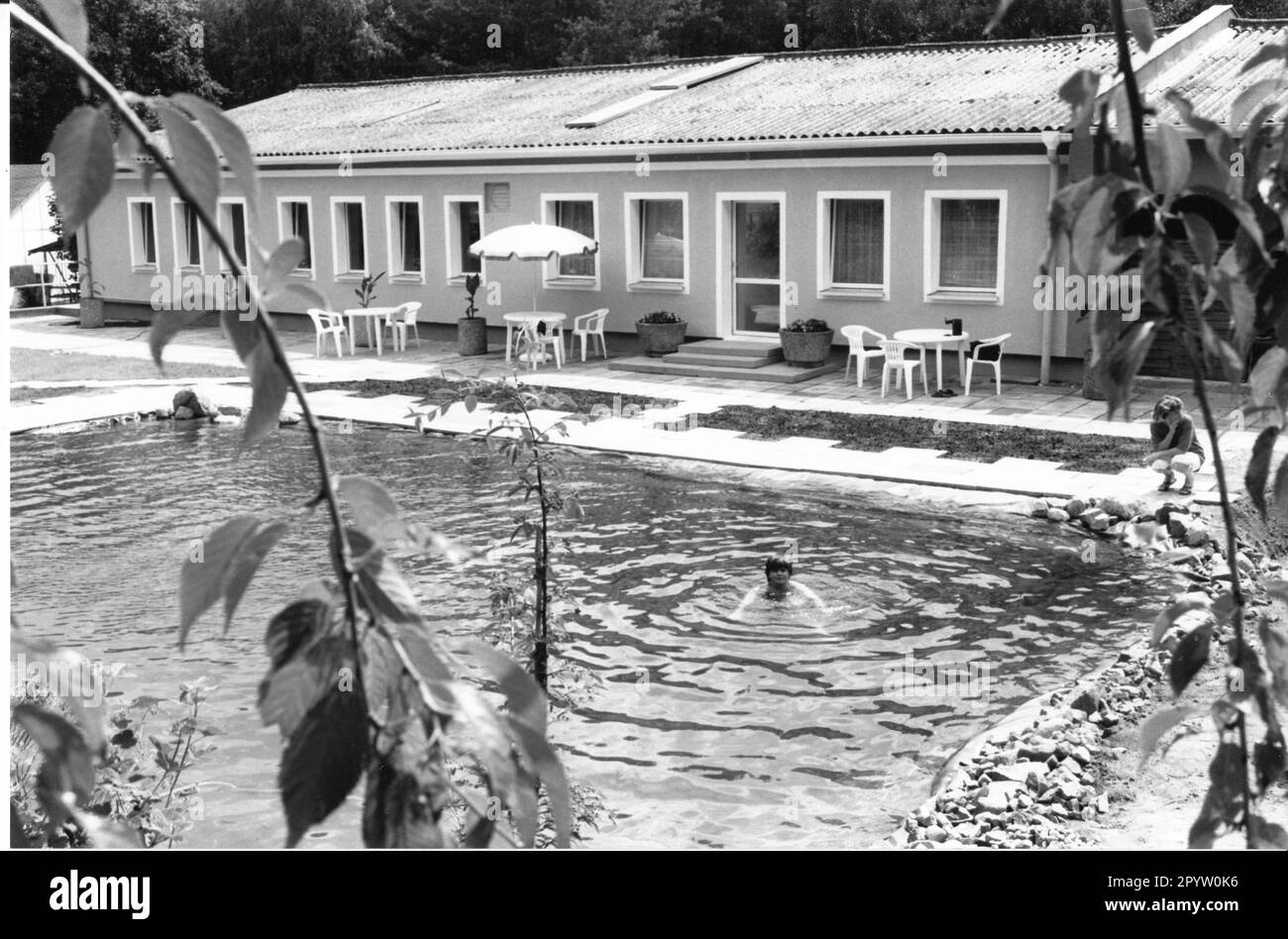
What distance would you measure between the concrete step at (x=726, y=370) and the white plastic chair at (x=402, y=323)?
4032 millimetres

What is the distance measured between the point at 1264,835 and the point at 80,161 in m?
1.14

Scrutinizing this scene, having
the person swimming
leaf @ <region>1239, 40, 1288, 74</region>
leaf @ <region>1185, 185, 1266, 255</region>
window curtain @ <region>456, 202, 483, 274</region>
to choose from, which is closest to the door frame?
window curtain @ <region>456, 202, 483, 274</region>

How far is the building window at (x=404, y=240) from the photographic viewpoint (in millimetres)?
24797

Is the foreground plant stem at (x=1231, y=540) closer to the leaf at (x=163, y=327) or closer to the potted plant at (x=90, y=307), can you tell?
the leaf at (x=163, y=327)

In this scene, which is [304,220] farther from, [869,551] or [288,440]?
[869,551]

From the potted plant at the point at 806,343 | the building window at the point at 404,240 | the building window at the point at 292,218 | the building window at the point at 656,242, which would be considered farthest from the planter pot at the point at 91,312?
the potted plant at the point at 806,343

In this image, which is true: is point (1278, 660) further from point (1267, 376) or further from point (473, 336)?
point (473, 336)

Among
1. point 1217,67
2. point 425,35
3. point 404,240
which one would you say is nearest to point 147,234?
point 404,240

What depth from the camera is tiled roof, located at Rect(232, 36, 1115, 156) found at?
19391 mm

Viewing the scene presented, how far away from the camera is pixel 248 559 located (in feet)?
3.28

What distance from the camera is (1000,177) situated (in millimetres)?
18391

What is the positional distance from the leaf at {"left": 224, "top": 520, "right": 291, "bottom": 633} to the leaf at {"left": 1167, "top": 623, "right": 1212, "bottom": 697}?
91cm

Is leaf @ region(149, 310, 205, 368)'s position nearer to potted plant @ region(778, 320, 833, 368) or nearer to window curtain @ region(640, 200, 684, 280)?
potted plant @ region(778, 320, 833, 368)

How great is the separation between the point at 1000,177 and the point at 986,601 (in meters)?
9.91
